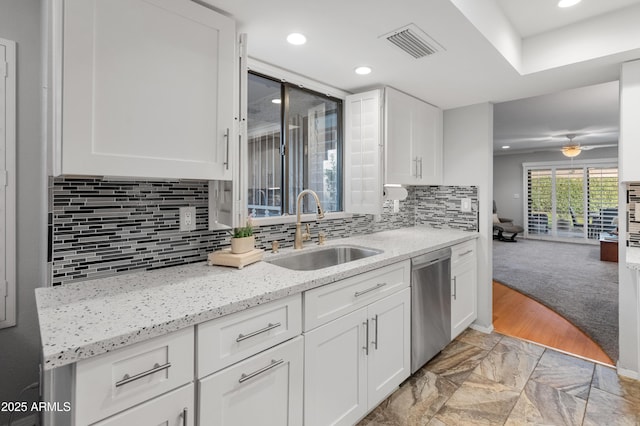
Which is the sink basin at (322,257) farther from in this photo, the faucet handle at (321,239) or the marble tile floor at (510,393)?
the marble tile floor at (510,393)

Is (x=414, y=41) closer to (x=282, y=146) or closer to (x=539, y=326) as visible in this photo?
(x=282, y=146)

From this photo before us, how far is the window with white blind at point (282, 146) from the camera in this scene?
2285 mm

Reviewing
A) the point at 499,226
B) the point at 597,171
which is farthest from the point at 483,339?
the point at 597,171

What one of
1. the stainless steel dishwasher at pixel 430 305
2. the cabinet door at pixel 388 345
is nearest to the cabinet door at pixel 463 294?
the stainless steel dishwasher at pixel 430 305

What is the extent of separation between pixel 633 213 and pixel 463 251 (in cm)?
116

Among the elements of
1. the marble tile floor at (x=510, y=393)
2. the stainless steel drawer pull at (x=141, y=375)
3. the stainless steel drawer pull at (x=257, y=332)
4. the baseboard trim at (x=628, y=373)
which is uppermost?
the stainless steel drawer pull at (x=257, y=332)

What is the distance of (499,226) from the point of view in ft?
26.3

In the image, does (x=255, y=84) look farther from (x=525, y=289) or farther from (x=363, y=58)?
(x=525, y=289)

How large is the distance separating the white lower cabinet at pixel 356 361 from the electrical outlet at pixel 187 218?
0.85 metres

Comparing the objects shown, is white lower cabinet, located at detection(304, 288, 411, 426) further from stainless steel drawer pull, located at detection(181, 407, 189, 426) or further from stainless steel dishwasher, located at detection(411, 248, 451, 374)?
stainless steel drawer pull, located at detection(181, 407, 189, 426)

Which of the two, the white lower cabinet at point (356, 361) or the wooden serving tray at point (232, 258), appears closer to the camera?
the white lower cabinet at point (356, 361)

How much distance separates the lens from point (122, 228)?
1522mm

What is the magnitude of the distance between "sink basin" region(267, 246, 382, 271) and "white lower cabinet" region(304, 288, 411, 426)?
43 centimetres

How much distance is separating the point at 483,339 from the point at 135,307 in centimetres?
283
